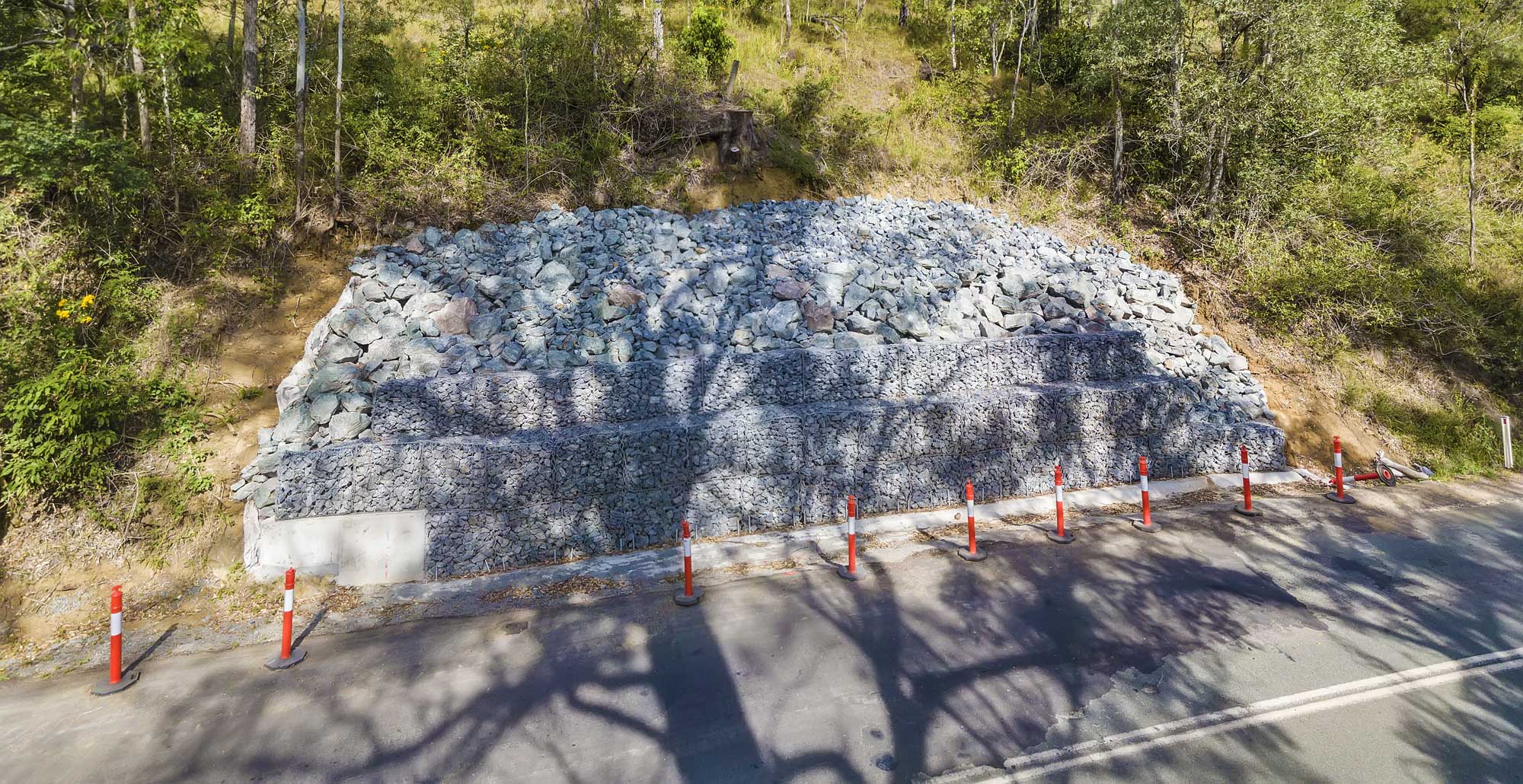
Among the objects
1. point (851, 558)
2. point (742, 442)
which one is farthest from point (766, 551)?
point (742, 442)

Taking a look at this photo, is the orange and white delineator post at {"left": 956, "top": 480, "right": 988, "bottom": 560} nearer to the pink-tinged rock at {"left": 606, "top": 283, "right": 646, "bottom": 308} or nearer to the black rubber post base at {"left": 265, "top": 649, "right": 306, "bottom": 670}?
the pink-tinged rock at {"left": 606, "top": 283, "right": 646, "bottom": 308}

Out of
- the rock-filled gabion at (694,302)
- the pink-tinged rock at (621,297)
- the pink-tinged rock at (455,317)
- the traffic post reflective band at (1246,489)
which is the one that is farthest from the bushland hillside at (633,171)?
the pink-tinged rock at (621,297)

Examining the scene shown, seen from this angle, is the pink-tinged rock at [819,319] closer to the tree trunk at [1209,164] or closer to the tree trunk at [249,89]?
the tree trunk at [249,89]

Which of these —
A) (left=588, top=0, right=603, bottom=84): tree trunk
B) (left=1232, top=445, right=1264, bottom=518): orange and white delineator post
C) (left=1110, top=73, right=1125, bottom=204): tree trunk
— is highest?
(left=588, top=0, right=603, bottom=84): tree trunk

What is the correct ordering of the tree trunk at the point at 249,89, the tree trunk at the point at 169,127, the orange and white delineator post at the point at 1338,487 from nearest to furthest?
the orange and white delineator post at the point at 1338,487, the tree trunk at the point at 169,127, the tree trunk at the point at 249,89

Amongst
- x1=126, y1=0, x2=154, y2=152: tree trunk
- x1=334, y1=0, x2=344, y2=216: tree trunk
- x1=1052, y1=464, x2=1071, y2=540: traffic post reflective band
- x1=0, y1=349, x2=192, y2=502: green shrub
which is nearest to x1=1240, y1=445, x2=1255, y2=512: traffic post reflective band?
x1=1052, y1=464, x2=1071, y2=540: traffic post reflective band

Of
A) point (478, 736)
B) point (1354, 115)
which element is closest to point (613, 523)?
point (478, 736)
